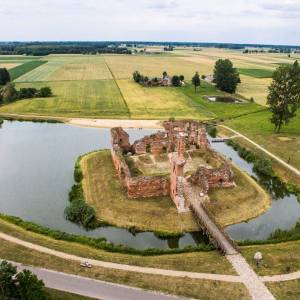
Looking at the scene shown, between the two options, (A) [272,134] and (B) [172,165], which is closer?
(B) [172,165]

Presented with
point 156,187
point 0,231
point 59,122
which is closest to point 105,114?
point 59,122

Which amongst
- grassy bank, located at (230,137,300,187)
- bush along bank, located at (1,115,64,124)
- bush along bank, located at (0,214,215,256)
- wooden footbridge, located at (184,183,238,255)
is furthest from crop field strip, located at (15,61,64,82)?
wooden footbridge, located at (184,183,238,255)

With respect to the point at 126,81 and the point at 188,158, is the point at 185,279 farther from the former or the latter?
the point at 126,81

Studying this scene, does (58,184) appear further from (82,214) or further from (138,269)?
(138,269)

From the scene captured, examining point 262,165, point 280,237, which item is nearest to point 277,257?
point 280,237

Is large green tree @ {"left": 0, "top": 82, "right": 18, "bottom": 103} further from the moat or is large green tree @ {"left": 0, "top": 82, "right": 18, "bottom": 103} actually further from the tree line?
the moat

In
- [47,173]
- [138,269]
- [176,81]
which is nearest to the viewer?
[138,269]
